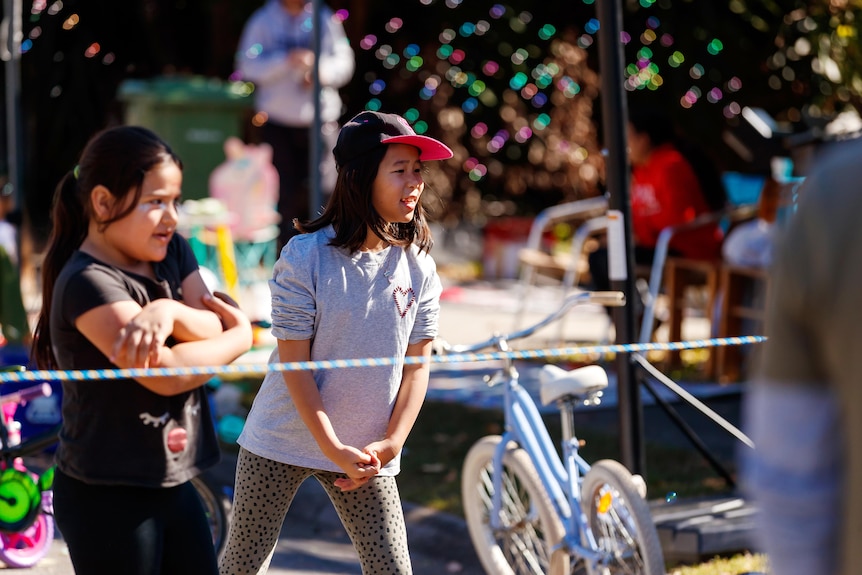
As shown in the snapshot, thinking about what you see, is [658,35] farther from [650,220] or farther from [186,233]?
[186,233]

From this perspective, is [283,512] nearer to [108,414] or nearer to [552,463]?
[108,414]

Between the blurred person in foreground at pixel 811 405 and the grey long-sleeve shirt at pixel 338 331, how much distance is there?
1.55 meters

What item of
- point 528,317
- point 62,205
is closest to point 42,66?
point 528,317

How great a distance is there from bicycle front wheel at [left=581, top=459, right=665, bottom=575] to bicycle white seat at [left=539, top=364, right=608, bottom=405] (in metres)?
0.25

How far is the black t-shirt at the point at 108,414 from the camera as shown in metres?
2.76

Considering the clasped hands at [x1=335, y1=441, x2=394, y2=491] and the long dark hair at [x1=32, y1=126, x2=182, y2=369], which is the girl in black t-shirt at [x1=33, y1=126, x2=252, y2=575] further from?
the clasped hands at [x1=335, y1=441, x2=394, y2=491]

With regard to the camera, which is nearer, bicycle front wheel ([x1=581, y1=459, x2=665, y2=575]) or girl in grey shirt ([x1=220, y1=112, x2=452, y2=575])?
girl in grey shirt ([x1=220, y1=112, x2=452, y2=575])

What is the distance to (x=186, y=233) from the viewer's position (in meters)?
9.36

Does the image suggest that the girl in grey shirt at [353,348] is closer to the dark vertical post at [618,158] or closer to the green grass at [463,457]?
the dark vertical post at [618,158]

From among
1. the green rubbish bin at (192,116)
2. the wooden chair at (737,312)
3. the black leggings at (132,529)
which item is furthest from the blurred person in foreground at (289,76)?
the black leggings at (132,529)

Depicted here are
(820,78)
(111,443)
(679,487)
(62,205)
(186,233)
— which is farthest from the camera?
(820,78)

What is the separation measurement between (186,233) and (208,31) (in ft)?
13.6

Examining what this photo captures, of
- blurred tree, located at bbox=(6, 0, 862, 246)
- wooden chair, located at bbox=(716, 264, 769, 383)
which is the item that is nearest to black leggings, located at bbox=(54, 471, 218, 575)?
wooden chair, located at bbox=(716, 264, 769, 383)

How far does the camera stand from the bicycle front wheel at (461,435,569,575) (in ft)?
12.8
